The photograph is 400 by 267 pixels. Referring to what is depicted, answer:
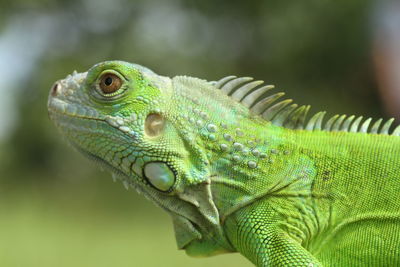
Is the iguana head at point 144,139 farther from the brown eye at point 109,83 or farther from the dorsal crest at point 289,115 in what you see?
the dorsal crest at point 289,115

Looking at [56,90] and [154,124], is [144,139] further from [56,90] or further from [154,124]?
[56,90]

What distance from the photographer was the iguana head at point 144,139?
175 cm

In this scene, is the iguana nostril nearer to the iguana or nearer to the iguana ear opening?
the iguana

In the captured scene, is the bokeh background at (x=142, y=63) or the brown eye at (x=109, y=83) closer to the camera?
the brown eye at (x=109, y=83)

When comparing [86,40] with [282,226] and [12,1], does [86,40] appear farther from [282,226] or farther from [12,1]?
[282,226]

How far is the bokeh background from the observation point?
24.5 feet

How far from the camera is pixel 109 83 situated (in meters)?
1.86

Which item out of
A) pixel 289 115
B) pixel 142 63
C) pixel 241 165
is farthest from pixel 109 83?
pixel 142 63

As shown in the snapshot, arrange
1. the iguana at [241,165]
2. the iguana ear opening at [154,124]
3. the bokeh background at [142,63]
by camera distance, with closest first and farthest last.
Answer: the iguana at [241,165] → the iguana ear opening at [154,124] → the bokeh background at [142,63]

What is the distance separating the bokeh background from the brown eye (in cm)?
412

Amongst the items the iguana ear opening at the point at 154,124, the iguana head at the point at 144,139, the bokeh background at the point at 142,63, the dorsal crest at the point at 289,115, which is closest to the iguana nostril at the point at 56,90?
the iguana head at the point at 144,139

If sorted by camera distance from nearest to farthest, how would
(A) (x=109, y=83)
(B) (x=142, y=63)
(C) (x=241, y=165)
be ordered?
(C) (x=241, y=165)
(A) (x=109, y=83)
(B) (x=142, y=63)

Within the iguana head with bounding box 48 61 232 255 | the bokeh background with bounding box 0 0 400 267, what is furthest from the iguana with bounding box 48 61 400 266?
the bokeh background with bounding box 0 0 400 267

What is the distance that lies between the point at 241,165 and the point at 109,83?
63 centimetres
